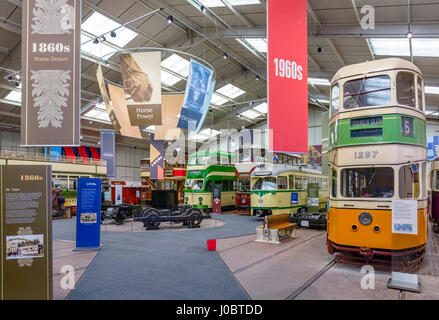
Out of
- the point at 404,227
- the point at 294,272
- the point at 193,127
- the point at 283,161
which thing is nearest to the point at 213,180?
the point at 283,161

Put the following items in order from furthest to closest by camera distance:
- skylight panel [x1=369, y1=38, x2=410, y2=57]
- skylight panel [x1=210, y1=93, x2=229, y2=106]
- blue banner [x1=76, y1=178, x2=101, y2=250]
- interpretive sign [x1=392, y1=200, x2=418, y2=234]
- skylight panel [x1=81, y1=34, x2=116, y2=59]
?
skylight panel [x1=210, y1=93, x2=229, y2=106] → skylight panel [x1=81, y1=34, x2=116, y2=59] → skylight panel [x1=369, y1=38, x2=410, y2=57] → blue banner [x1=76, y1=178, x2=101, y2=250] → interpretive sign [x1=392, y1=200, x2=418, y2=234]

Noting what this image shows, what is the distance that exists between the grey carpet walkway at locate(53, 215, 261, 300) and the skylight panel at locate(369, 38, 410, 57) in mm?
10685

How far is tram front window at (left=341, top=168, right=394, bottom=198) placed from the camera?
21.4 ft

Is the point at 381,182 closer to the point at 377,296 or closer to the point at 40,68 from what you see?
the point at 377,296

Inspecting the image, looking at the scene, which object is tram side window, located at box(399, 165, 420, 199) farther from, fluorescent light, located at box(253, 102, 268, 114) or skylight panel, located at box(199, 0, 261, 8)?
fluorescent light, located at box(253, 102, 268, 114)

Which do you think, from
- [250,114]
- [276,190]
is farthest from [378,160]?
[250,114]

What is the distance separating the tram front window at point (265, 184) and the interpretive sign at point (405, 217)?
8658mm

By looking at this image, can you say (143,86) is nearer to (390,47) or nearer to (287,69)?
(287,69)

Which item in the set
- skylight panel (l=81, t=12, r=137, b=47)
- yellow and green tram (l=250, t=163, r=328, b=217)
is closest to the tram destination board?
yellow and green tram (l=250, t=163, r=328, b=217)

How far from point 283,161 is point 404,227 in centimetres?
1218

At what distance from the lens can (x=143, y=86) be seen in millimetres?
9344

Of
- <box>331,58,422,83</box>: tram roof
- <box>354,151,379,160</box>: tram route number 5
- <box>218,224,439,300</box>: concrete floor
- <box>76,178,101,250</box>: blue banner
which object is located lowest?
<box>218,224,439,300</box>: concrete floor

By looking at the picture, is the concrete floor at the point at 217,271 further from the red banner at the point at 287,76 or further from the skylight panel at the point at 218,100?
the skylight panel at the point at 218,100

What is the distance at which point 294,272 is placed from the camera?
6484mm
